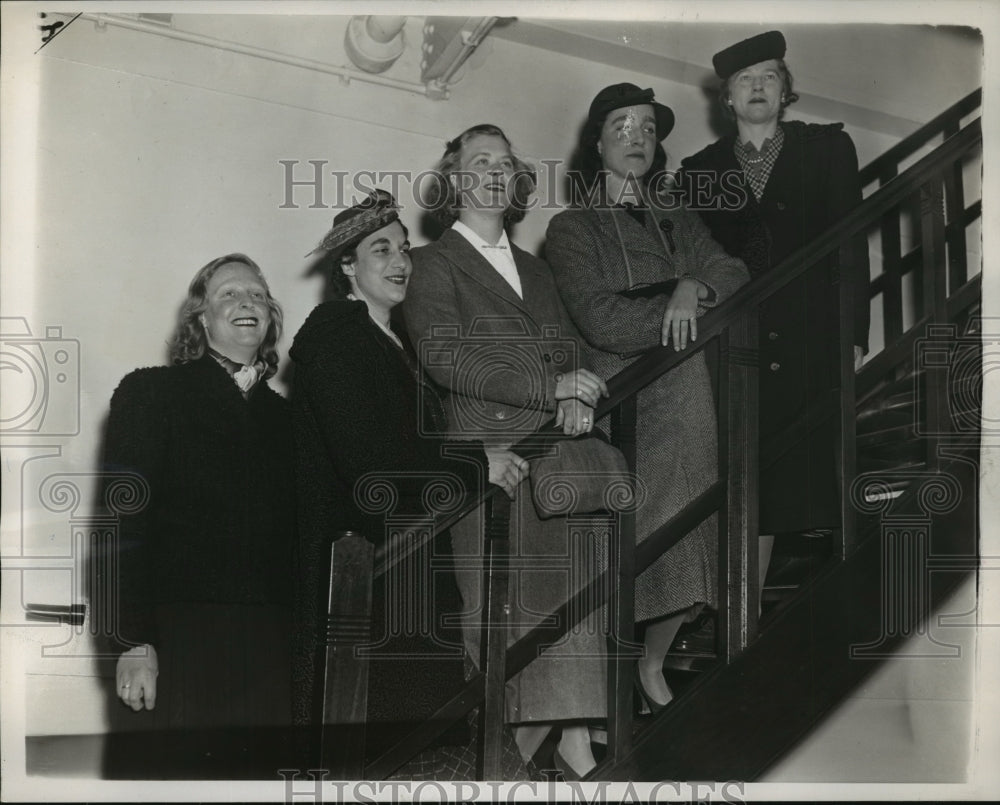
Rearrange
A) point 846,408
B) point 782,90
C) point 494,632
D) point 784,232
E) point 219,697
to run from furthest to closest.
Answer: point 782,90, point 784,232, point 846,408, point 219,697, point 494,632

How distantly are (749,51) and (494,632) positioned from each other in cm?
210

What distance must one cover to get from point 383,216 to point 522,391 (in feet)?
2.38

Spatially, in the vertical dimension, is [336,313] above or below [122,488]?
above

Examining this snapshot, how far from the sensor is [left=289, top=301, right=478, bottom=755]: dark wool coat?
361cm

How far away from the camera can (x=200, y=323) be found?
154 inches

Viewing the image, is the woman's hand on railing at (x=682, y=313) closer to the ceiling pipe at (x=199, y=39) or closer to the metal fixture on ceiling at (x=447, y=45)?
the metal fixture on ceiling at (x=447, y=45)

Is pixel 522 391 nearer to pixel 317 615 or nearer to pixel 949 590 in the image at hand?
pixel 317 615

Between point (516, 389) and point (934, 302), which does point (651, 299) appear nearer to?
point (516, 389)

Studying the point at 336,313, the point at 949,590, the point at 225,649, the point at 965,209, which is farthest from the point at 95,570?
the point at 965,209

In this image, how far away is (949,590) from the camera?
3.91 meters

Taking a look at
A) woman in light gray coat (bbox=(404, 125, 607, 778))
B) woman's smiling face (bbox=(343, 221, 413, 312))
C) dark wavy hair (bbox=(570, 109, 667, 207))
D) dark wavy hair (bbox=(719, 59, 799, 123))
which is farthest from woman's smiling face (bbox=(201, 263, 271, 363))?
dark wavy hair (bbox=(719, 59, 799, 123))

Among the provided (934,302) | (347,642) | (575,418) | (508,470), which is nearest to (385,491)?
(508,470)

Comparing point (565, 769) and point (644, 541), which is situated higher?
point (644, 541)

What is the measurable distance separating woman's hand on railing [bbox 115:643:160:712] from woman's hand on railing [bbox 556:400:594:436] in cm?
135
